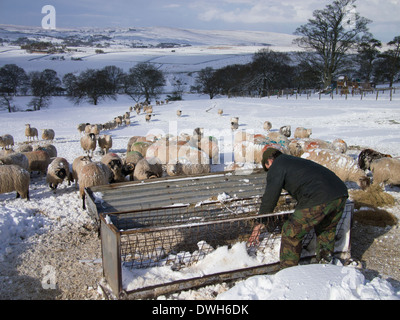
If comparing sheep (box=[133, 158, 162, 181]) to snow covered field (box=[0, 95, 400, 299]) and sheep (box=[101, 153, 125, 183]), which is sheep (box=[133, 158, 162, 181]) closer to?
sheep (box=[101, 153, 125, 183])

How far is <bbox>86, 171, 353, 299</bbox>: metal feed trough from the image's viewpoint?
4274mm

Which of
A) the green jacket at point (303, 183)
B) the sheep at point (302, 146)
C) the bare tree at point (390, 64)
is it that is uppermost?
the bare tree at point (390, 64)

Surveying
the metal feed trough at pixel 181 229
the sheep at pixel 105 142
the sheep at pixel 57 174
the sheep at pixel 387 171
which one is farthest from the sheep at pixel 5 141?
the sheep at pixel 387 171

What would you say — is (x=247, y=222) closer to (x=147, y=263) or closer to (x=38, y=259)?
(x=147, y=263)

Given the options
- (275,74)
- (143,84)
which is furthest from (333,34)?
(143,84)

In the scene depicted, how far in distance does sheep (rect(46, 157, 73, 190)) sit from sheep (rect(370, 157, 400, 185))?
7820 mm

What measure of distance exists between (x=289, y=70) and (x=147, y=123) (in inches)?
1321

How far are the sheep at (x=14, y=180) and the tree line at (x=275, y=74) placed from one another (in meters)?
34.8

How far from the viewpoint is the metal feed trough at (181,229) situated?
427cm

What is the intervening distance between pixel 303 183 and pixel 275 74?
4861 cm

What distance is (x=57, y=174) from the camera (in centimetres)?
848

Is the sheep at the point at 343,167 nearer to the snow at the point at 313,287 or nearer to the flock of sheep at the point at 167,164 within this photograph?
the flock of sheep at the point at 167,164

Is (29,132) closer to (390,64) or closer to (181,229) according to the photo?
(181,229)
